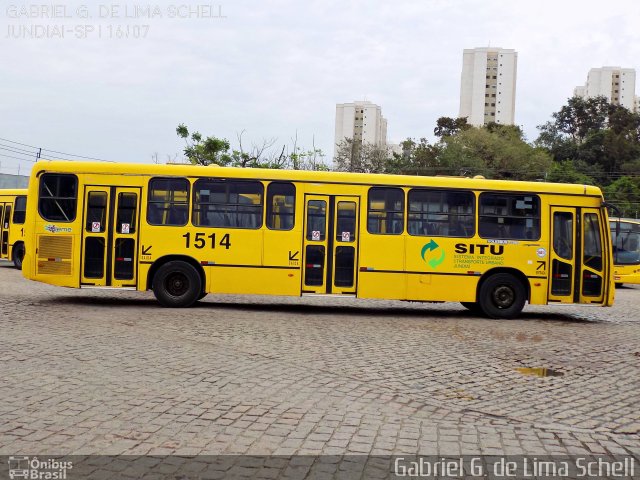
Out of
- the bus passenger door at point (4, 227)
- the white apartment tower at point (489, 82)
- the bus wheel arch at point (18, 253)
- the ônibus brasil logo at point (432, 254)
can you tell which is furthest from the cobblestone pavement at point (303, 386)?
the white apartment tower at point (489, 82)

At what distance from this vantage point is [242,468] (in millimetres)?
4578

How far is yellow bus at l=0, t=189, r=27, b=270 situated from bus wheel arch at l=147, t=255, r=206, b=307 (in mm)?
12901

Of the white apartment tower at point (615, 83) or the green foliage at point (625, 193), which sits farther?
the white apartment tower at point (615, 83)

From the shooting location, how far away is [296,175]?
46.2ft

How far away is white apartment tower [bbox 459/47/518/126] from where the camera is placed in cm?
11575

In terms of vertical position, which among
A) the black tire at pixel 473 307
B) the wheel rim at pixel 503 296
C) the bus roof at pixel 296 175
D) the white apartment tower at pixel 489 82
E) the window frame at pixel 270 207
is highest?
the white apartment tower at pixel 489 82

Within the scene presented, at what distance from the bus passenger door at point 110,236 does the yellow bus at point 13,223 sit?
39.8 feet

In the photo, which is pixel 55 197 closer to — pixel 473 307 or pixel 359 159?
pixel 473 307

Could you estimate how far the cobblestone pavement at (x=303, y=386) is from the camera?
5234 millimetres

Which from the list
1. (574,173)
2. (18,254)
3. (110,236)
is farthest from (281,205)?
(574,173)

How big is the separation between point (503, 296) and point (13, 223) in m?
18.4

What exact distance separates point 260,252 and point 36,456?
368 inches

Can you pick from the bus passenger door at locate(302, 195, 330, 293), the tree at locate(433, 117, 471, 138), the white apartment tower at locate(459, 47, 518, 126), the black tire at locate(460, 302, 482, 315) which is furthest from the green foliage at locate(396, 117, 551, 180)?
the white apartment tower at locate(459, 47, 518, 126)

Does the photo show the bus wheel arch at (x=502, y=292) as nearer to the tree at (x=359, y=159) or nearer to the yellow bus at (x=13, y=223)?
the yellow bus at (x=13, y=223)
